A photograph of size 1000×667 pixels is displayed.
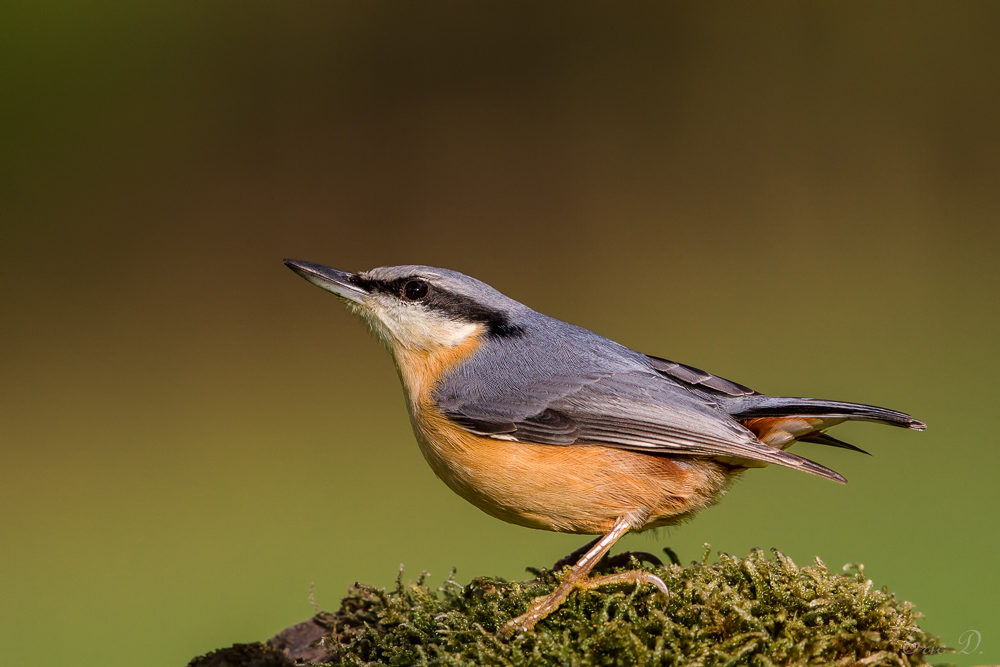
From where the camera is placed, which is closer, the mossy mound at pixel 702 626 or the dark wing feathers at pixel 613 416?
the mossy mound at pixel 702 626

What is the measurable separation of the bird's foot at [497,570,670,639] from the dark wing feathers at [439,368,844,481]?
43 centimetres

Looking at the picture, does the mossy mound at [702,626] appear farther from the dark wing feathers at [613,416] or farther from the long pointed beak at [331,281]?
the long pointed beak at [331,281]

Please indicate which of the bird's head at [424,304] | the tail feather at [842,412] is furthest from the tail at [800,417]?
the bird's head at [424,304]

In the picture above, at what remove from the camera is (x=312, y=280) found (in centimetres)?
282

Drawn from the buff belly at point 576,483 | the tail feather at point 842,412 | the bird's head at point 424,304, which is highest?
the bird's head at point 424,304

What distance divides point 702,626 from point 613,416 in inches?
28.2

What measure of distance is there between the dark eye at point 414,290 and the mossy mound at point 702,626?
1.08 metres

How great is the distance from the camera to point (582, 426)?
7.74ft

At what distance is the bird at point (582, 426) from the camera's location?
226 cm

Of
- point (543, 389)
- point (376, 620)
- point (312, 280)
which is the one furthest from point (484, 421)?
point (312, 280)

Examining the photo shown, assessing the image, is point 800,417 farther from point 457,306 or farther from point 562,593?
point 457,306

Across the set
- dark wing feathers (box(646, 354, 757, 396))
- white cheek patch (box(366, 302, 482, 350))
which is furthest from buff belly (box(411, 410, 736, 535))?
white cheek patch (box(366, 302, 482, 350))

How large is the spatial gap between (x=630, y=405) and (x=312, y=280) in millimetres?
1212

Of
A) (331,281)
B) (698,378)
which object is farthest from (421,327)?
(698,378)
